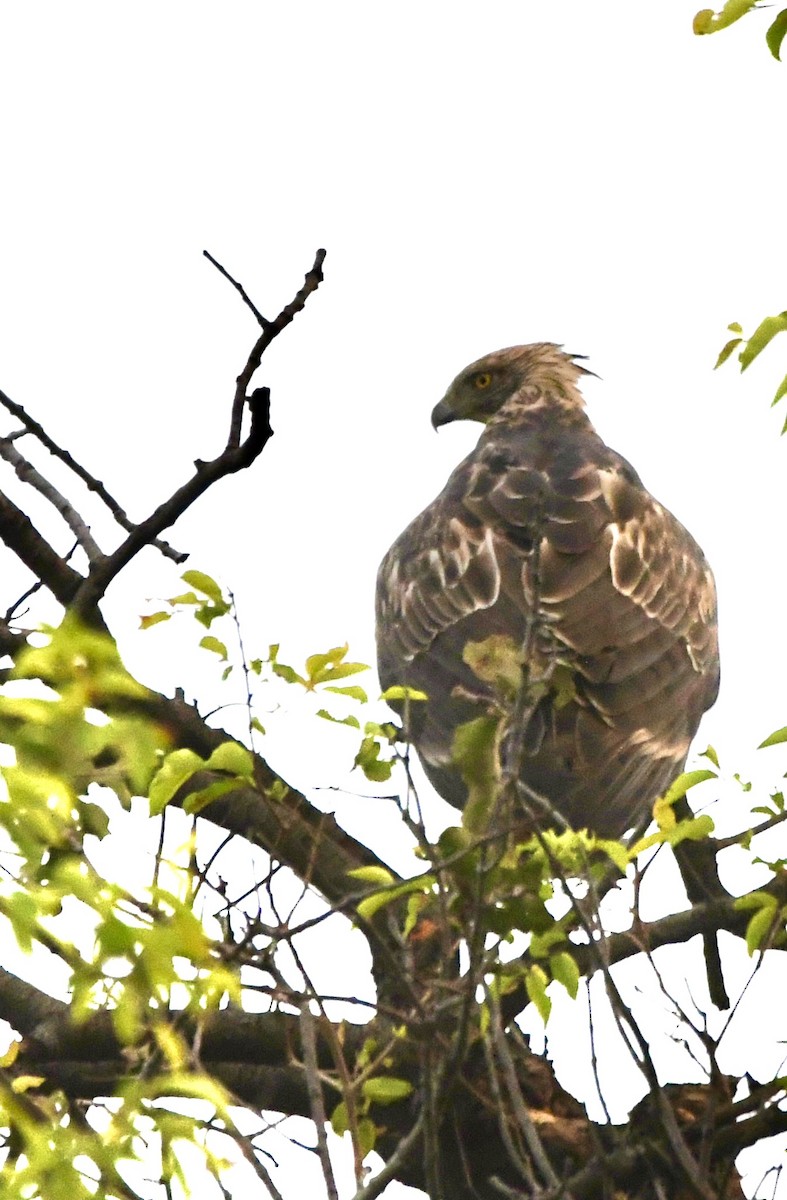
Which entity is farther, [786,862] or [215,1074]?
[215,1074]

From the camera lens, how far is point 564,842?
4.51 m

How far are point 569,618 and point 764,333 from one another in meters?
2.97

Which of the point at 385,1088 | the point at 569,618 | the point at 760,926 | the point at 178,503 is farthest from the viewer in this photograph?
the point at 569,618

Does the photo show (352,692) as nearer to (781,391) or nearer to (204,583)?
(204,583)

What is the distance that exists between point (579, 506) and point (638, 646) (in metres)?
0.87

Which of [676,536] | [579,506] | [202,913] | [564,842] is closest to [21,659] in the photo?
[202,913]

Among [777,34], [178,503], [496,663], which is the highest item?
[777,34]

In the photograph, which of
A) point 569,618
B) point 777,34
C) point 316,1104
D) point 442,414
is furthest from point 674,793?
point 442,414

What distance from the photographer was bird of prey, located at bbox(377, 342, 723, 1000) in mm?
6793

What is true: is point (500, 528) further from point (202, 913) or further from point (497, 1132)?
point (202, 913)

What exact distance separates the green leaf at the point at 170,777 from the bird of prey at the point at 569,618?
6.01 ft

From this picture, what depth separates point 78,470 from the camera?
17.3 feet

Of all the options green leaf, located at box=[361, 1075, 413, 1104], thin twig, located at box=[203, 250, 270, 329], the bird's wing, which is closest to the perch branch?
thin twig, located at box=[203, 250, 270, 329]

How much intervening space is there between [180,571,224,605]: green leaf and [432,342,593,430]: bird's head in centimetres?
705
